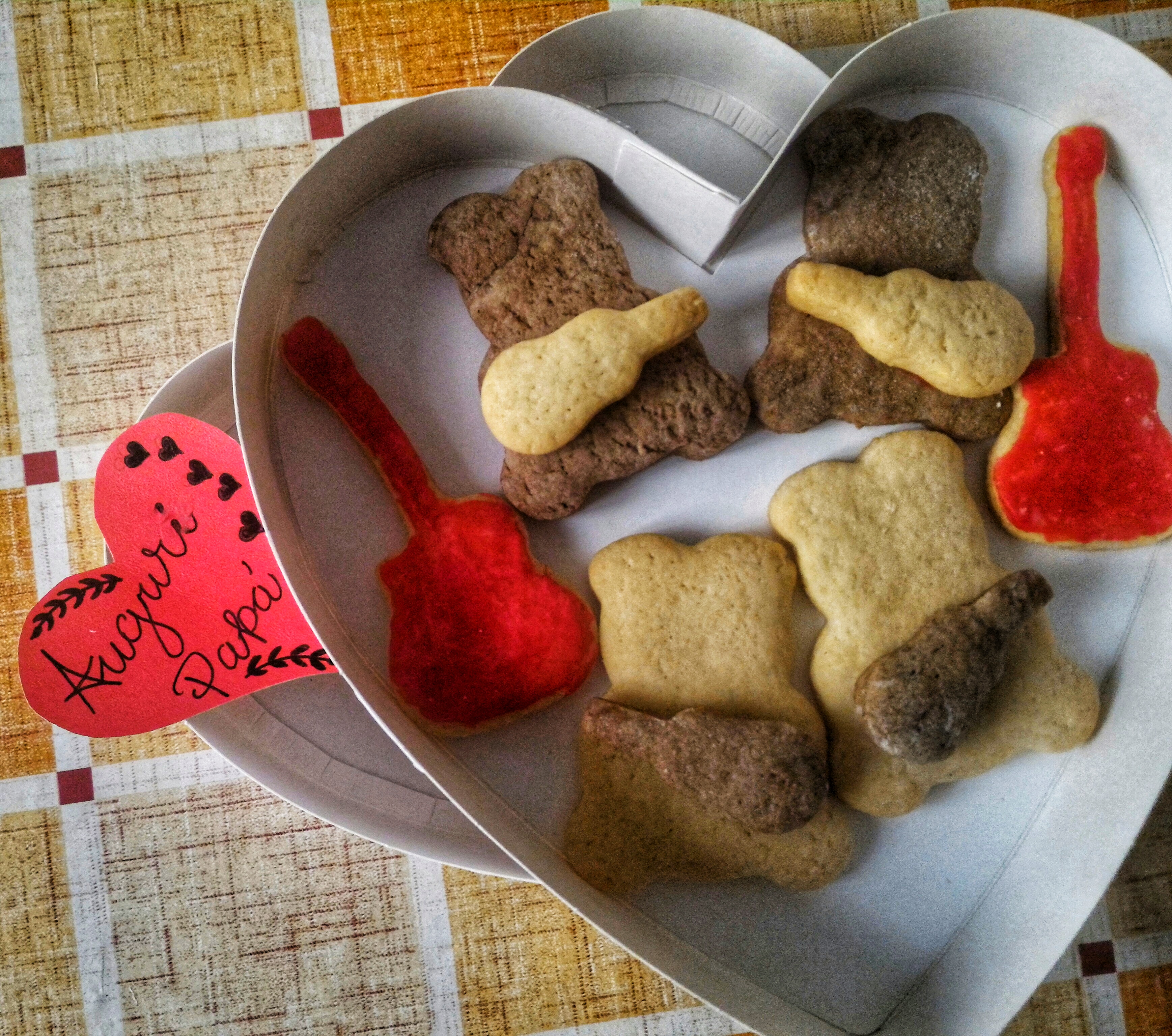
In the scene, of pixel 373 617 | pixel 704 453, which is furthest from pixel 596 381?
pixel 373 617

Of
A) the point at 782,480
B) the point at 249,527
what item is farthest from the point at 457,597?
the point at 782,480

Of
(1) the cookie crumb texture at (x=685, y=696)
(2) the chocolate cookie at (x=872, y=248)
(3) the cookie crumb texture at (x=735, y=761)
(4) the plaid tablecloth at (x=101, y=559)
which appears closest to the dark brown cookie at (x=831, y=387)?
(2) the chocolate cookie at (x=872, y=248)

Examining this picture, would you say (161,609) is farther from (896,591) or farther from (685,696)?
(896,591)

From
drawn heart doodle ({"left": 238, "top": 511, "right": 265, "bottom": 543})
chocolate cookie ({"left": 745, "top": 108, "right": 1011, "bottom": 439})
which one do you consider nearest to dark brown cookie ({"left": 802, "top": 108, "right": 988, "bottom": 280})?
chocolate cookie ({"left": 745, "top": 108, "right": 1011, "bottom": 439})

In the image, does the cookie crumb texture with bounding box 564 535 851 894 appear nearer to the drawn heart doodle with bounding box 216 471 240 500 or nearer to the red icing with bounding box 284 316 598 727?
the red icing with bounding box 284 316 598 727

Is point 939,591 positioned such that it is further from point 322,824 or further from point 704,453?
point 322,824

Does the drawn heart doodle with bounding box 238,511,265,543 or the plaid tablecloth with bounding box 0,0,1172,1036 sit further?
the plaid tablecloth with bounding box 0,0,1172,1036
